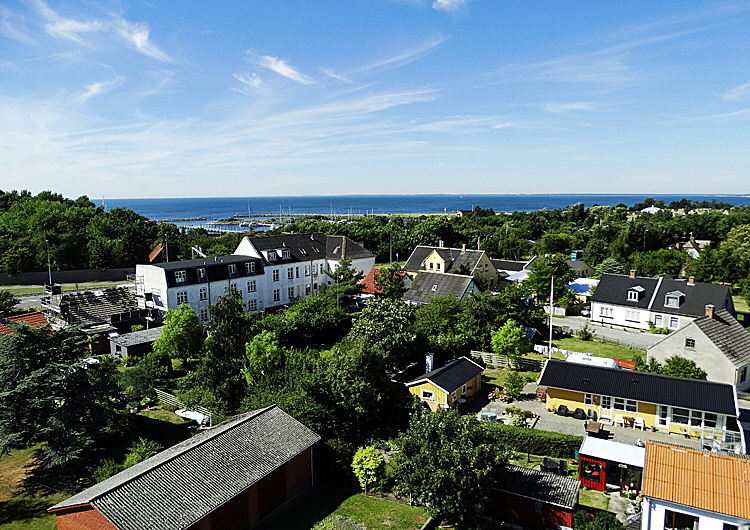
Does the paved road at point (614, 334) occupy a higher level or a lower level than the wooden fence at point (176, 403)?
lower

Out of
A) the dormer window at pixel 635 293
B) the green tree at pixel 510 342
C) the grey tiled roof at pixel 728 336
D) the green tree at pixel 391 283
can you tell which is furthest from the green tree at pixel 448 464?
the dormer window at pixel 635 293

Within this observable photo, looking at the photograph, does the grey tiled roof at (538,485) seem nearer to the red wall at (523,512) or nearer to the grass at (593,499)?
the red wall at (523,512)

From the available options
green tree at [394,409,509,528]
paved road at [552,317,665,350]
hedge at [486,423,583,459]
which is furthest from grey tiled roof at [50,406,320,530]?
paved road at [552,317,665,350]

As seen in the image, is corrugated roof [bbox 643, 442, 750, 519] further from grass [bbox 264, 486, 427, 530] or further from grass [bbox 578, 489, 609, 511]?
grass [bbox 264, 486, 427, 530]

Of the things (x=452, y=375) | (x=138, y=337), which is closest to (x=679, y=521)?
(x=452, y=375)

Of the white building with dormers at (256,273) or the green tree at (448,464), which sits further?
the white building with dormers at (256,273)

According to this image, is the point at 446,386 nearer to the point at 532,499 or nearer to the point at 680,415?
the point at 532,499
